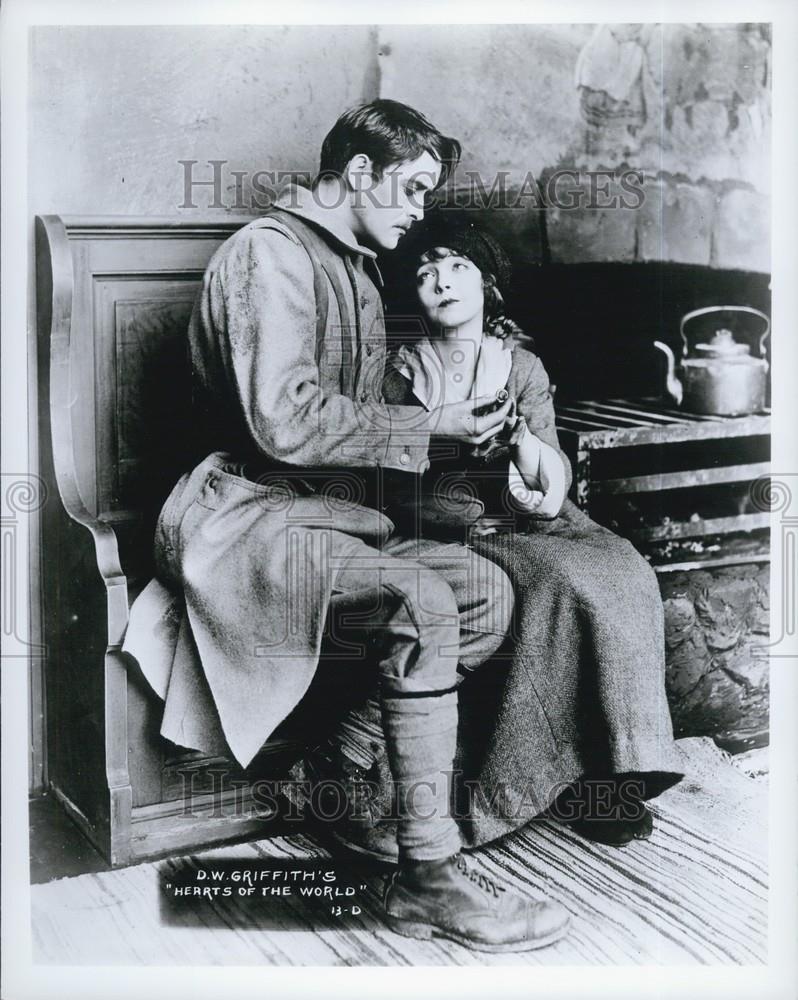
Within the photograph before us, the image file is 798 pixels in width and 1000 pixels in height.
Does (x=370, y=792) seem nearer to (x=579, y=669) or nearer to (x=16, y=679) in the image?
(x=579, y=669)

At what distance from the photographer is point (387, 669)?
2.42m

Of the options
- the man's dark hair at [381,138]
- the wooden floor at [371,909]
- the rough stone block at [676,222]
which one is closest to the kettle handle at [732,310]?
the rough stone block at [676,222]

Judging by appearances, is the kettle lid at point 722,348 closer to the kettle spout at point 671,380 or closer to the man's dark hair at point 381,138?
the kettle spout at point 671,380

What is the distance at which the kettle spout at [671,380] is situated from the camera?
274 centimetres

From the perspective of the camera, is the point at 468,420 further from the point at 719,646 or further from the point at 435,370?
the point at 719,646

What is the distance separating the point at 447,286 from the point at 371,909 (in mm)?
1290

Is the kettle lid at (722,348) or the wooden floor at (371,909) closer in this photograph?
the wooden floor at (371,909)

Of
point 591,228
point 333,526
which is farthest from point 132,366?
point 591,228

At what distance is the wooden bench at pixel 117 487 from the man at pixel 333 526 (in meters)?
0.11

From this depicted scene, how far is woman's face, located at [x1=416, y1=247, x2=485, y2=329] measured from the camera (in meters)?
2.55

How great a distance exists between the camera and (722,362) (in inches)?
108

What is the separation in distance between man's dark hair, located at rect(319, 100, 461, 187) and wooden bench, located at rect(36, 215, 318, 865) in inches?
10.5

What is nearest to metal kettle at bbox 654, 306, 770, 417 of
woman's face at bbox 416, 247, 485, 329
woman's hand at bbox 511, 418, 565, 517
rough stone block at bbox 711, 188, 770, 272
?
rough stone block at bbox 711, 188, 770, 272

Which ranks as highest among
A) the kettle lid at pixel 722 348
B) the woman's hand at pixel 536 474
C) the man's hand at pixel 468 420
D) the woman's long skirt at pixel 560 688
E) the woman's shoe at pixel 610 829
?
the kettle lid at pixel 722 348
